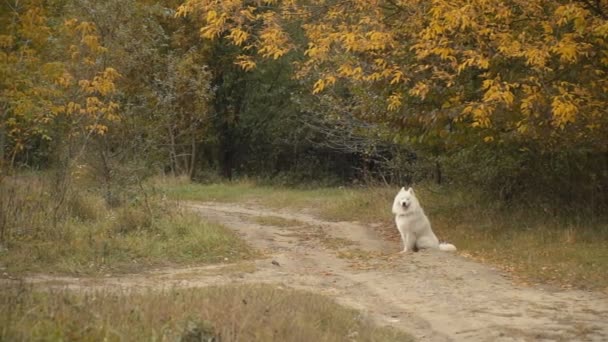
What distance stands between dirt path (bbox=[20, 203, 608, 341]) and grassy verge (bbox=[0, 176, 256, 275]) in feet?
2.61

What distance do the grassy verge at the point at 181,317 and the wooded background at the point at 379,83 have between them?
5.16 metres

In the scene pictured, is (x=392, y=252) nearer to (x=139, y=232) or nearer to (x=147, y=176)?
(x=139, y=232)

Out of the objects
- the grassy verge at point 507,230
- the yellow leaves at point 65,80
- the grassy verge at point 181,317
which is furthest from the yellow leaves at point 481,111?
the yellow leaves at point 65,80

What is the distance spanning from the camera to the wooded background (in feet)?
43.6

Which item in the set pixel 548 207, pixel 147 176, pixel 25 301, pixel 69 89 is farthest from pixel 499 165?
pixel 25 301

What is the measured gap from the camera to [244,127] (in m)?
36.1

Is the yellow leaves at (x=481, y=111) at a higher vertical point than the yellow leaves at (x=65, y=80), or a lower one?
lower

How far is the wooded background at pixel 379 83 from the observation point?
13.3 meters

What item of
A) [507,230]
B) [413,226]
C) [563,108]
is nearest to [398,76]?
[563,108]

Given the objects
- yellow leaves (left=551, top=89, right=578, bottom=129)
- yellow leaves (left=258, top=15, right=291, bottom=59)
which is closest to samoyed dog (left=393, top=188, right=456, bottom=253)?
yellow leaves (left=551, top=89, right=578, bottom=129)

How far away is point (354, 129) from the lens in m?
23.7

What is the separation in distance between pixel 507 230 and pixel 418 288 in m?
5.78

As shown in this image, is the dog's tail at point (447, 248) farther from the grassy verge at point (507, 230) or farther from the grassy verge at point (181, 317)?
the grassy verge at point (181, 317)

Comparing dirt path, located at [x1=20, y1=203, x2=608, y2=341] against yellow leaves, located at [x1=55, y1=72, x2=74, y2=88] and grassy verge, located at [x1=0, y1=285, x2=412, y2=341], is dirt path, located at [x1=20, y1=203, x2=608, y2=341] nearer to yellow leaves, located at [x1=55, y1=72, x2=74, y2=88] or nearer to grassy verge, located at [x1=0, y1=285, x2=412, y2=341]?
grassy verge, located at [x1=0, y1=285, x2=412, y2=341]
